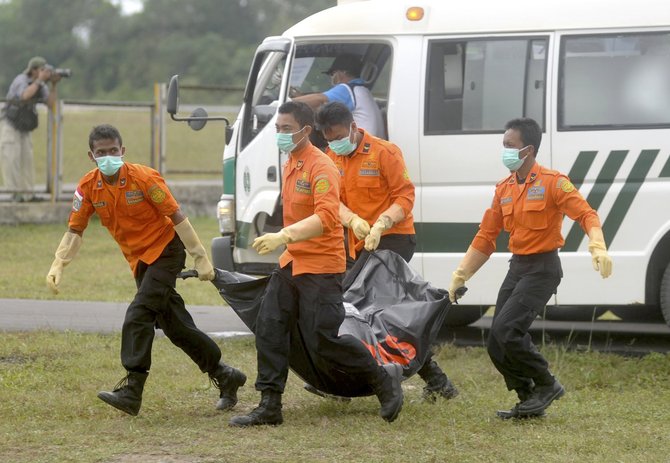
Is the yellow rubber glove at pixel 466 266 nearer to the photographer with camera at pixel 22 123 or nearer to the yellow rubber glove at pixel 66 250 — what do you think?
the yellow rubber glove at pixel 66 250

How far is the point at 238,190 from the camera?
1035cm

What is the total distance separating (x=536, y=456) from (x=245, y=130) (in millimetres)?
4533

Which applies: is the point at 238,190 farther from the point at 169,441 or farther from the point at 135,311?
the point at 169,441

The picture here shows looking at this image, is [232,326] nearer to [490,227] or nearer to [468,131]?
[468,131]

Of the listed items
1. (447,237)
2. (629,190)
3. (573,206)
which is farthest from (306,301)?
(629,190)

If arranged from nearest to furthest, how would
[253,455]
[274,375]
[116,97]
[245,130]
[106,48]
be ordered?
1. [253,455]
2. [274,375]
3. [245,130]
4. [116,97]
5. [106,48]

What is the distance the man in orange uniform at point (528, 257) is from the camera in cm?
724

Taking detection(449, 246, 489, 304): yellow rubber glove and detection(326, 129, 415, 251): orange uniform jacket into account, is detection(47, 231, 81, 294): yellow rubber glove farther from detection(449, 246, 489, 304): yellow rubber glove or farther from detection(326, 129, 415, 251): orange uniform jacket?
detection(449, 246, 489, 304): yellow rubber glove

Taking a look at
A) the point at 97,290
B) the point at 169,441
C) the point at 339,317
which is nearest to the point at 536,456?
the point at 339,317

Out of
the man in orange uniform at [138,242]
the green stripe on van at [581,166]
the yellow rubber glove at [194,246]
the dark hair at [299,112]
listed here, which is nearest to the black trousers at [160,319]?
the man in orange uniform at [138,242]

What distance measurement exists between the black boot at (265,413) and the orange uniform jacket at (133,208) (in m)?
1.00

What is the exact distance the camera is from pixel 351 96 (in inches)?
385

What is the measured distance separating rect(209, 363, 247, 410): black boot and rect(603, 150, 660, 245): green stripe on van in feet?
10.6

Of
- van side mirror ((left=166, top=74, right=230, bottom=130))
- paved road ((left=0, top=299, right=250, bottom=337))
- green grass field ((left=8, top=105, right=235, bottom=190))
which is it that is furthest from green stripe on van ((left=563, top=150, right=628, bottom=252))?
green grass field ((left=8, top=105, right=235, bottom=190))
